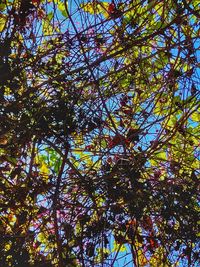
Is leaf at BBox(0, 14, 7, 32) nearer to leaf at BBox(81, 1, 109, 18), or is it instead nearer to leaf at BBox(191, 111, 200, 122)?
A: leaf at BBox(81, 1, 109, 18)

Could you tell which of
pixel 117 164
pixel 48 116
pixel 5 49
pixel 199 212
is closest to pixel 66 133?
pixel 48 116

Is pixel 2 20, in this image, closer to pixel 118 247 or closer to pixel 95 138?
pixel 95 138

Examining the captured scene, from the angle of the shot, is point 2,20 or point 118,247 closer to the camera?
point 118,247

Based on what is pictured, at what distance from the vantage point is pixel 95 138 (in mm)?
→ 2787

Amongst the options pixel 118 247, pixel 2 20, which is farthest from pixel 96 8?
pixel 118 247

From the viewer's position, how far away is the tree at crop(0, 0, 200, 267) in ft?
8.32

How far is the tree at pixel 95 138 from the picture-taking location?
2535mm

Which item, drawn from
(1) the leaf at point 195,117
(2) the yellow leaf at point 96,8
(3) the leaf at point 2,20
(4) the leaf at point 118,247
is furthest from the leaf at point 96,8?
(4) the leaf at point 118,247

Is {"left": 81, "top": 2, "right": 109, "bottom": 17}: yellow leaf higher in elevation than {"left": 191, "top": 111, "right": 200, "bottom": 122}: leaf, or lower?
higher

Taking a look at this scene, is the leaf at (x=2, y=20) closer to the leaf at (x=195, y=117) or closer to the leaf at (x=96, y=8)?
the leaf at (x=96, y=8)

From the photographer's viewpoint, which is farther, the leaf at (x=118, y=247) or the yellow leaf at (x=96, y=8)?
the yellow leaf at (x=96, y=8)

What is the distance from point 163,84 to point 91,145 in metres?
0.49

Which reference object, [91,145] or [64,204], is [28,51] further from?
[64,204]

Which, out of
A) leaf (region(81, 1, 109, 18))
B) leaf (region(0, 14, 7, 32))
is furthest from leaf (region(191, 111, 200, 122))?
leaf (region(0, 14, 7, 32))
